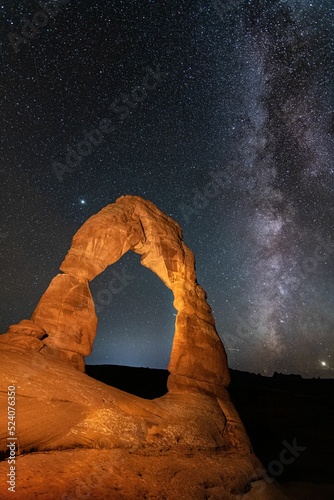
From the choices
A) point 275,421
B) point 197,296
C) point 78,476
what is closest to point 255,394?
point 275,421

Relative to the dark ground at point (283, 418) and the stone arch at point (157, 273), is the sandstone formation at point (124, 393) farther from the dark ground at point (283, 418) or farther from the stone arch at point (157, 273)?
the dark ground at point (283, 418)

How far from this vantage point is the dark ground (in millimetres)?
14691

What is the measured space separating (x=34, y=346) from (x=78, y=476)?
298cm

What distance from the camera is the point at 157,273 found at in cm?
967

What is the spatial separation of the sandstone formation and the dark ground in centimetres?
544

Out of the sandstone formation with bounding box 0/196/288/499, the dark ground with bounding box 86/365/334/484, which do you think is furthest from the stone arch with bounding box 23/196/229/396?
the dark ground with bounding box 86/365/334/484

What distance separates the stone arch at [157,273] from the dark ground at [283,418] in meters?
5.48

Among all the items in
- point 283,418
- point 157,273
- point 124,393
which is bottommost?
point 283,418

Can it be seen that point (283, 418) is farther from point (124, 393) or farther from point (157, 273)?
point (124, 393)

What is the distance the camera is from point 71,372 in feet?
19.2

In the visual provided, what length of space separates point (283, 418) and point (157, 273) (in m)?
19.4

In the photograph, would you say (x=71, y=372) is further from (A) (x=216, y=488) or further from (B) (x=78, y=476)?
(A) (x=216, y=488)

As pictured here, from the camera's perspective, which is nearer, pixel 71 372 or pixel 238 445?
pixel 71 372

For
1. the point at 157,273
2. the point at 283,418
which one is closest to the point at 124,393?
the point at 157,273
